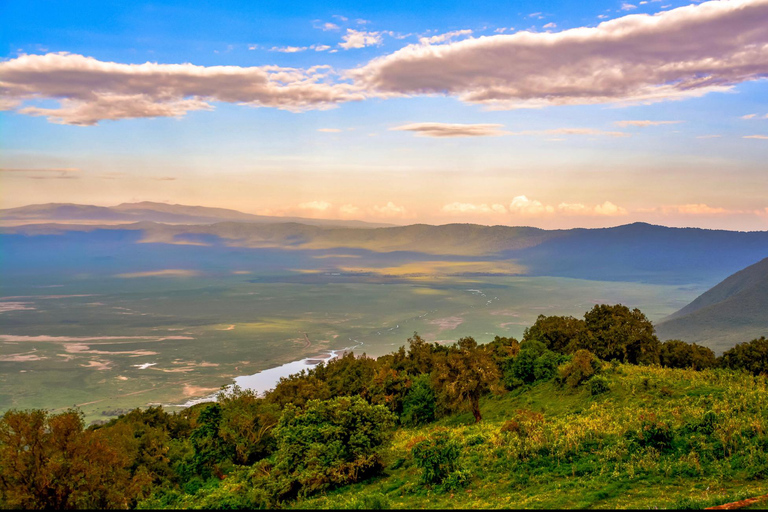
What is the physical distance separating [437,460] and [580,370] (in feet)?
69.8

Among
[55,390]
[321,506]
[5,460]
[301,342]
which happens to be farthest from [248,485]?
[301,342]

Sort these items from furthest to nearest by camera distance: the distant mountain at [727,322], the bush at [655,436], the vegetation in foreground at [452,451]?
the distant mountain at [727,322] → the bush at [655,436] → the vegetation in foreground at [452,451]

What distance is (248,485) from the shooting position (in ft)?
93.2

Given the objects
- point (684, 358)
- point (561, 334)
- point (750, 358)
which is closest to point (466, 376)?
point (561, 334)

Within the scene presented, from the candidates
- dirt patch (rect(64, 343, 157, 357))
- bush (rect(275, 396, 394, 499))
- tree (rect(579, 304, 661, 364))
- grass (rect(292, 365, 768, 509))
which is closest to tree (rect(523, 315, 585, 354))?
tree (rect(579, 304, 661, 364))

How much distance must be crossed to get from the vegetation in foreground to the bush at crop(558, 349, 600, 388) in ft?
0.39

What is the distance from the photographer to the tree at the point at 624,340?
5381 centimetres

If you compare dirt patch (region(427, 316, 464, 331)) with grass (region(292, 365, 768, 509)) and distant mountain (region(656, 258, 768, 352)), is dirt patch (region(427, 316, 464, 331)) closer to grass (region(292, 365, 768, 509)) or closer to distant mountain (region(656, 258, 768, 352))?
distant mountain (region(656, 258, 768, 352))

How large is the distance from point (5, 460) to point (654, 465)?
31080mm

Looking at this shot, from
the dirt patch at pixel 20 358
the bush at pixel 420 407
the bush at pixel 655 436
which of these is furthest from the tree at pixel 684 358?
the dirt patch at pixel 20 358

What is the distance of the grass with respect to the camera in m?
20.3

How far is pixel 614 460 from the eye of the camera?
2414cm

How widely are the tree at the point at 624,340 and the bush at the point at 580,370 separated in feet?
40.3

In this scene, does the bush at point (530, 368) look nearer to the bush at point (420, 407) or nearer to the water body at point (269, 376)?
the bush at point (420, 407)
